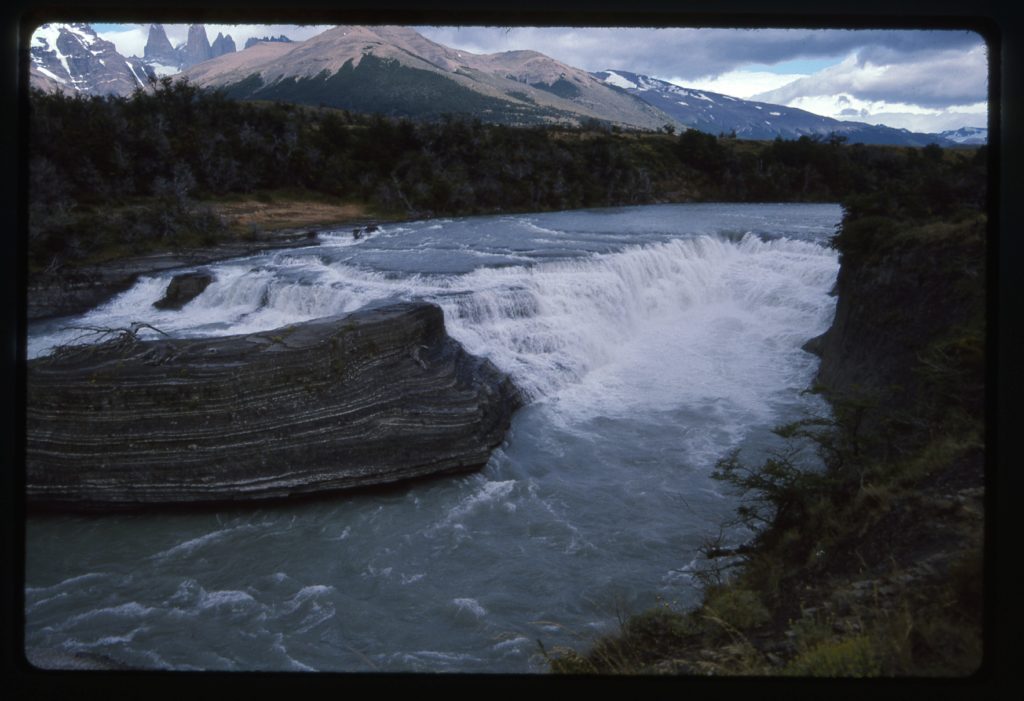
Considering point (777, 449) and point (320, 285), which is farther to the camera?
point (320, 285)

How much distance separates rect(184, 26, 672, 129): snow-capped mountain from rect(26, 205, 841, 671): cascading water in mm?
1569

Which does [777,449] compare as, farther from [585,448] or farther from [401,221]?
[401,221]

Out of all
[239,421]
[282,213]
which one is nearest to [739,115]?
[239,421]

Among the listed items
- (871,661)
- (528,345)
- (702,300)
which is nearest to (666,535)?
(871,661)

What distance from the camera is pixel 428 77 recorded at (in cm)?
448

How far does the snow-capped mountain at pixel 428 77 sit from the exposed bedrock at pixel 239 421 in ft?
5.26

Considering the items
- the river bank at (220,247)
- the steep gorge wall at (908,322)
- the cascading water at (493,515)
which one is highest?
the river bank at (220,247)

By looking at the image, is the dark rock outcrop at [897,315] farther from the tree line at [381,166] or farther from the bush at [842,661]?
the bush at [842,661]

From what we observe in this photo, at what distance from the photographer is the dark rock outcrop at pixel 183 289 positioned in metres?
5.74

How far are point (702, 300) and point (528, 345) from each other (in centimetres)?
202

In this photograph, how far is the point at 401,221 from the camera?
838cm

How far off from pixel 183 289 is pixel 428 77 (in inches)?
113

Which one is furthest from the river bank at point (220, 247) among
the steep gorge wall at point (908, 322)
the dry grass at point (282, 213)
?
the steep gorge wall at point (908, 322)

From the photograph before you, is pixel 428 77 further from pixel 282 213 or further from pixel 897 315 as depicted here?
pixel 282 213
